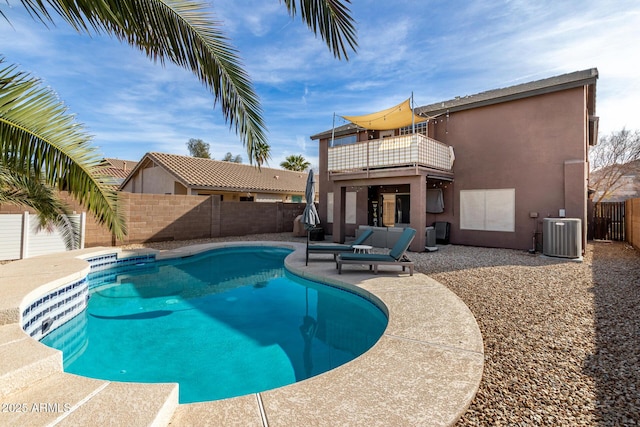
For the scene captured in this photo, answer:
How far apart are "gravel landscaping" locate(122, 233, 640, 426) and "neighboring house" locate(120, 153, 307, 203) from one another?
16104 mm

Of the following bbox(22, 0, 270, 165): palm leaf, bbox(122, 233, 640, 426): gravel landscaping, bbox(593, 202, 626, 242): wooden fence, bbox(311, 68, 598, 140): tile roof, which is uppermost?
bbox(311, 68, 598, 140): tile roof

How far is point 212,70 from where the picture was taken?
3.43 meters

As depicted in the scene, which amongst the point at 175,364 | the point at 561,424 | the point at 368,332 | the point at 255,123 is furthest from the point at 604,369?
the point at 175,364

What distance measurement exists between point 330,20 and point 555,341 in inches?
198

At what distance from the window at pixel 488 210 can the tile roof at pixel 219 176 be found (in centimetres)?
1183

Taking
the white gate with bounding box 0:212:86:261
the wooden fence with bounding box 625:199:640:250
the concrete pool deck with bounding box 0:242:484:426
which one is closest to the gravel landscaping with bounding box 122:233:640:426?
the concrete pool deck with bounding box 0:242:484:426

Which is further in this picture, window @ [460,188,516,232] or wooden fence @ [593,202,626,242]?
wooden fence @ [593,202,626,242]

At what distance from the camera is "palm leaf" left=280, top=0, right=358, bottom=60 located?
→ 299 centimetres

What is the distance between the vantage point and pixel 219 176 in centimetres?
2300

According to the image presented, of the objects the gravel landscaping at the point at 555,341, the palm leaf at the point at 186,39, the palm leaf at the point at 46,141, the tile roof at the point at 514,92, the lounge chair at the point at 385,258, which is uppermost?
the tile roof at the point at 514,92

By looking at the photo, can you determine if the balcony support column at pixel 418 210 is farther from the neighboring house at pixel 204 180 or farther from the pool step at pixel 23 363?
the neighboring house at pixel 204 180

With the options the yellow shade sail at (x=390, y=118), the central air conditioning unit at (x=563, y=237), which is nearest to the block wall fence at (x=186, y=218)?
the yellow shade sail at (x=390, y=118)

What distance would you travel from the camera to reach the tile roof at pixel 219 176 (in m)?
20.5

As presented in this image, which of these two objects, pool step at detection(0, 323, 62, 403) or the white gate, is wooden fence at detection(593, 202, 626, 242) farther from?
the white gate
